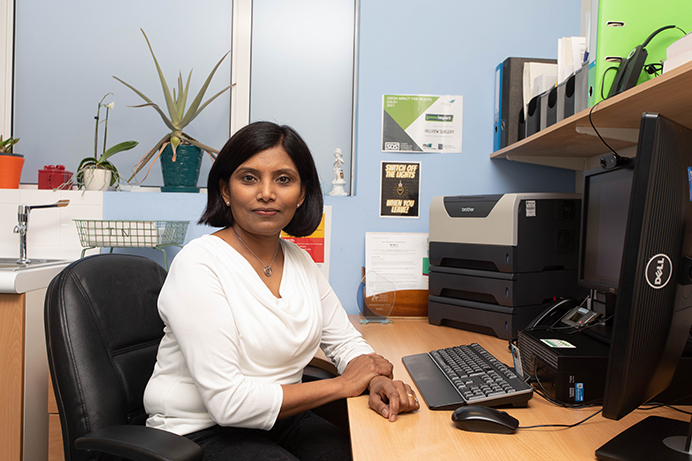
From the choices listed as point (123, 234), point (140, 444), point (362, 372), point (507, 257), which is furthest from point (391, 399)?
point (123, 234)

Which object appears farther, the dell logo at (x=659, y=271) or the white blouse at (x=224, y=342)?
the white blouse at (x=224, y=342)

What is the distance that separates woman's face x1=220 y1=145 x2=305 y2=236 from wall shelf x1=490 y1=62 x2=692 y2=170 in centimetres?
80

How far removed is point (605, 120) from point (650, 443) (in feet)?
2.81

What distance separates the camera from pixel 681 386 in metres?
0.87

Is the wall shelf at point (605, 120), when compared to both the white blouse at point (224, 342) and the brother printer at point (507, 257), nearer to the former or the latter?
the brother printer at point (507, 257)

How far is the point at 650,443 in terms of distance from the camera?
0.67 meters

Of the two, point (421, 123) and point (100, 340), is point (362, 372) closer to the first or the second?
point (100, 340)

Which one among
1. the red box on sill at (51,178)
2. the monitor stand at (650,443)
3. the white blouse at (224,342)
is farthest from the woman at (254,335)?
the red box on sill at (51,178)

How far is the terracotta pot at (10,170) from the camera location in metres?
1.77

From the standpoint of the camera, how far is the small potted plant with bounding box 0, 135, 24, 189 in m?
1.77

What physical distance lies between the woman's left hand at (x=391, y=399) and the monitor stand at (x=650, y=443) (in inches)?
12.5

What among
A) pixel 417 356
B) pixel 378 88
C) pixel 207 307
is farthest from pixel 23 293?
pixel 378 88

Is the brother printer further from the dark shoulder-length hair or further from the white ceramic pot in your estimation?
the white ceramic pot

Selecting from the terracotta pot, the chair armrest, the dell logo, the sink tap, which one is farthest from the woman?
the terracotta pot
